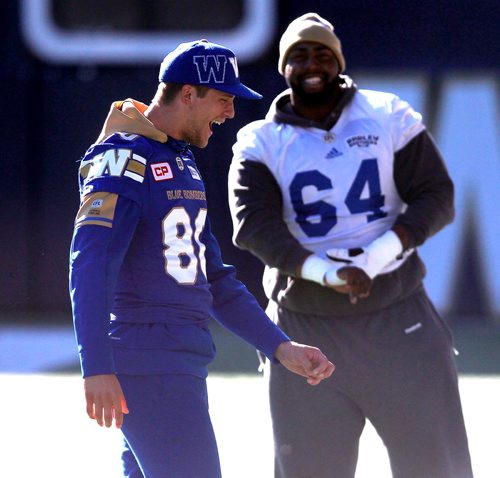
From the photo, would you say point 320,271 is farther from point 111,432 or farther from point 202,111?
point 111,432

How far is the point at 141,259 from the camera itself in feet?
12.3

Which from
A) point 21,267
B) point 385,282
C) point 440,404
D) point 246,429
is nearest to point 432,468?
point 440,404

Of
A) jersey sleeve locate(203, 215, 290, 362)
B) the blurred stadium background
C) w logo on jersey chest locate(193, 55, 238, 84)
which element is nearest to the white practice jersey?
jersey sleeve locate(203, 215, 290, 362)

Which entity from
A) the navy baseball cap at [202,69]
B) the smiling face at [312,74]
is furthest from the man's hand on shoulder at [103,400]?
the smiling face at [312,74]

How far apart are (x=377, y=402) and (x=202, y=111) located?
1225 millimetres

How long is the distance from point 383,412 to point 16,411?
383cm

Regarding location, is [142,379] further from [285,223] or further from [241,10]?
[241,10]

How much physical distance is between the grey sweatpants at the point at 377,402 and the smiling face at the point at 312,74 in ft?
2.52

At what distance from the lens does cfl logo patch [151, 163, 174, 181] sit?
12.2 ft

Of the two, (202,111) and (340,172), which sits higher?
(202,111)

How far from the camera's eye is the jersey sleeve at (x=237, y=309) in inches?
161

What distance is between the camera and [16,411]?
305 inches

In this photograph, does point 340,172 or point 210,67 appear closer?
point 210,67

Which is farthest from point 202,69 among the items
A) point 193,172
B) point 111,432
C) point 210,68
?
point 111,432
